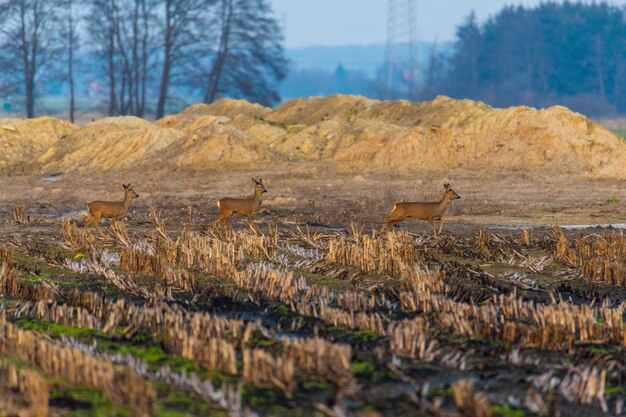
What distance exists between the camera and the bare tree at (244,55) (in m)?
70.9

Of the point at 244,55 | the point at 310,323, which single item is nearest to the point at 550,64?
the point at 244,55

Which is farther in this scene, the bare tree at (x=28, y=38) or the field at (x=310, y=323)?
the bare tree at (x=28, y=38)

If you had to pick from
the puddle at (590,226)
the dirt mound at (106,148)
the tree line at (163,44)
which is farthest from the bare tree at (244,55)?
the puddle at (590,226)

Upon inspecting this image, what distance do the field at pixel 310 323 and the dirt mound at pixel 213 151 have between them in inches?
555

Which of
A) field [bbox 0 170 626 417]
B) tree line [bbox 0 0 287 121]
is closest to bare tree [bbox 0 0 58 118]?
tree line [bbox 0 0 287 121]

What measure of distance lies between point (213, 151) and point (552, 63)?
80.3m

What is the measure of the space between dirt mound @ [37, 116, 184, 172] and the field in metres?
16.7

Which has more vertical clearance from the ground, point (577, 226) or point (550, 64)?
point (550, 64)

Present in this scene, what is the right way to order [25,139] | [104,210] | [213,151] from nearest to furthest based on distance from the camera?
[104,210] → [213,151] → [25,139]

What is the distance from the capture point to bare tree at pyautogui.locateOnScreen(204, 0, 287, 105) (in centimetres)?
7088

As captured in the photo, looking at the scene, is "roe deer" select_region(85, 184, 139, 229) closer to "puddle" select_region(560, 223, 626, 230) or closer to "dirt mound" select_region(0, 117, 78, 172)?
"puddle" select_region(560, 223, 626, 230)

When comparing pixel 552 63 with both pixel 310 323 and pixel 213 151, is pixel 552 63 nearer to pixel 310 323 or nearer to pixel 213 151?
pixel 213 151

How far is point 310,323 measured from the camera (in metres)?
11.8

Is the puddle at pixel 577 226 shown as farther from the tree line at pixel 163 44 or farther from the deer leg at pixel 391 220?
the tree line at pixel 163 44
